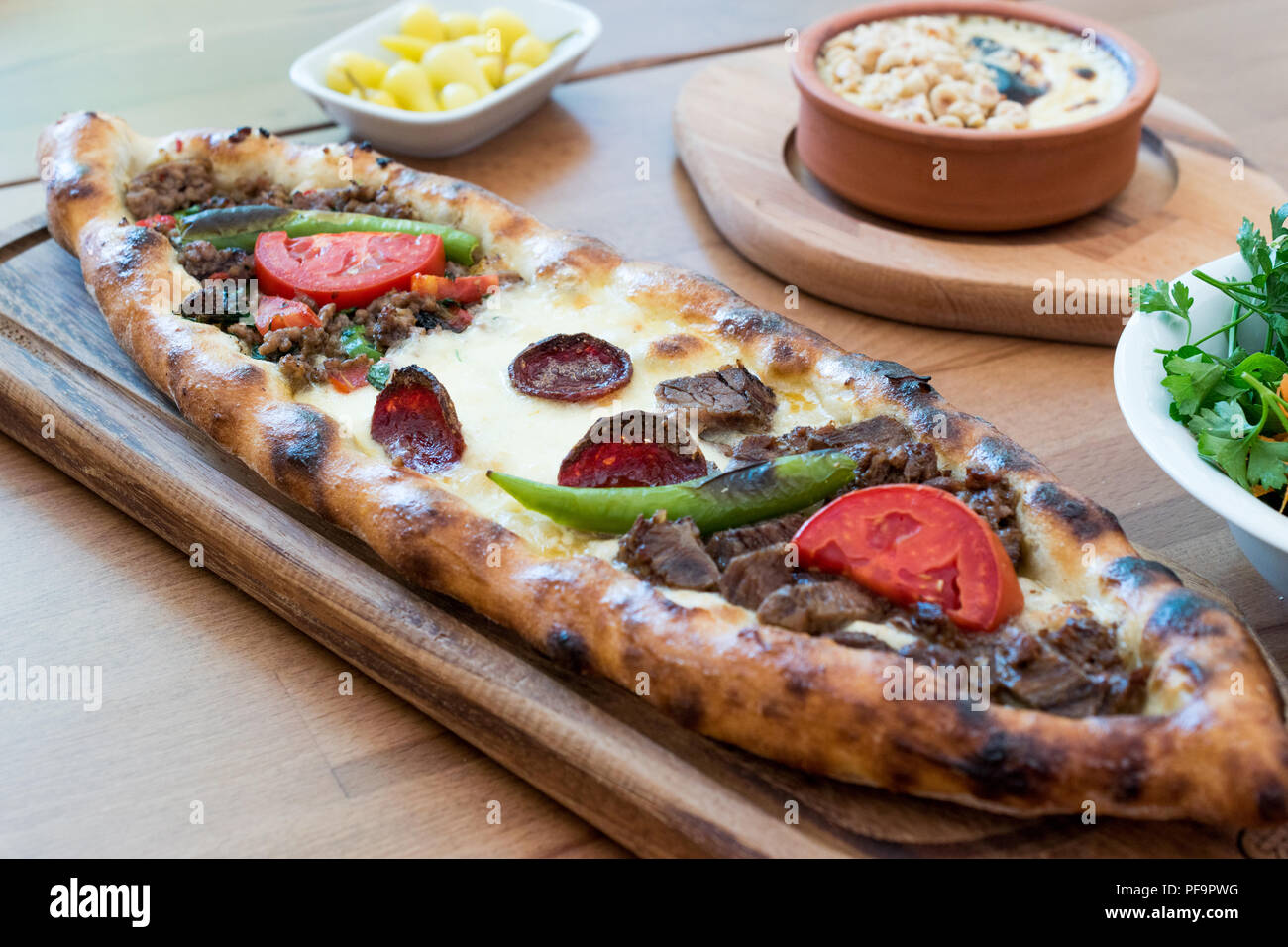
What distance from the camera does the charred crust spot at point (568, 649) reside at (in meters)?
2.91

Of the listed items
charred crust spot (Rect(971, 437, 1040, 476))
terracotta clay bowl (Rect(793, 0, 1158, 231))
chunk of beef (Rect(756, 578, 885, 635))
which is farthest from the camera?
terracotta clay bowl (Rect(793, 0, 1158, 231))

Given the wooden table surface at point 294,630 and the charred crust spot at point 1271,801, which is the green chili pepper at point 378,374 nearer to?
the wooden table surface at point 294,630

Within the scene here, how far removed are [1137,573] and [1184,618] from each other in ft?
0.62

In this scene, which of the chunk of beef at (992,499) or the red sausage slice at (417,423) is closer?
the chunk of beef at (992,499)

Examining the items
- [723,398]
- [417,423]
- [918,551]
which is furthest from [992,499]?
[417,423]

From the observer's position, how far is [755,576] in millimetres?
2982

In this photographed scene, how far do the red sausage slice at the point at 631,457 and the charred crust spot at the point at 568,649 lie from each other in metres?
0.52

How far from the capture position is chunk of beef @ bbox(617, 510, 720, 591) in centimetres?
299

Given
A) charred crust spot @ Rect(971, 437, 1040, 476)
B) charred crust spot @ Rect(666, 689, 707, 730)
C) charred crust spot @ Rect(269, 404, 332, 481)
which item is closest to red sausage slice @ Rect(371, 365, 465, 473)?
charred crust spot @ Rect(269, 404, 332, 481)

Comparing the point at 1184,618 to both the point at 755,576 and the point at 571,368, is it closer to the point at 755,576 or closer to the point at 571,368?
the point at 755,576

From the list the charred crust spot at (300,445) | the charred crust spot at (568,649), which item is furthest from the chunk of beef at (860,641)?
the charred crust spot at (300,445)

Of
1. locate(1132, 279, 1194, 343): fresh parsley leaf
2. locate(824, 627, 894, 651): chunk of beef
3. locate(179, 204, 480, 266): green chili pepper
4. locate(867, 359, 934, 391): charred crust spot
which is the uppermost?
locate(1132, 279, 1194, 343): fresh parsley leaf

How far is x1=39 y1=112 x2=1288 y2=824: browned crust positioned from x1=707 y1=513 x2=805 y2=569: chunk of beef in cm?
25

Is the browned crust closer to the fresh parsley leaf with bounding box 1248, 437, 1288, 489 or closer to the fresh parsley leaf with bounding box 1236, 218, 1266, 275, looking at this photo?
the fresh parsley leaf with bounding box 1248, 437, 1288, 489
